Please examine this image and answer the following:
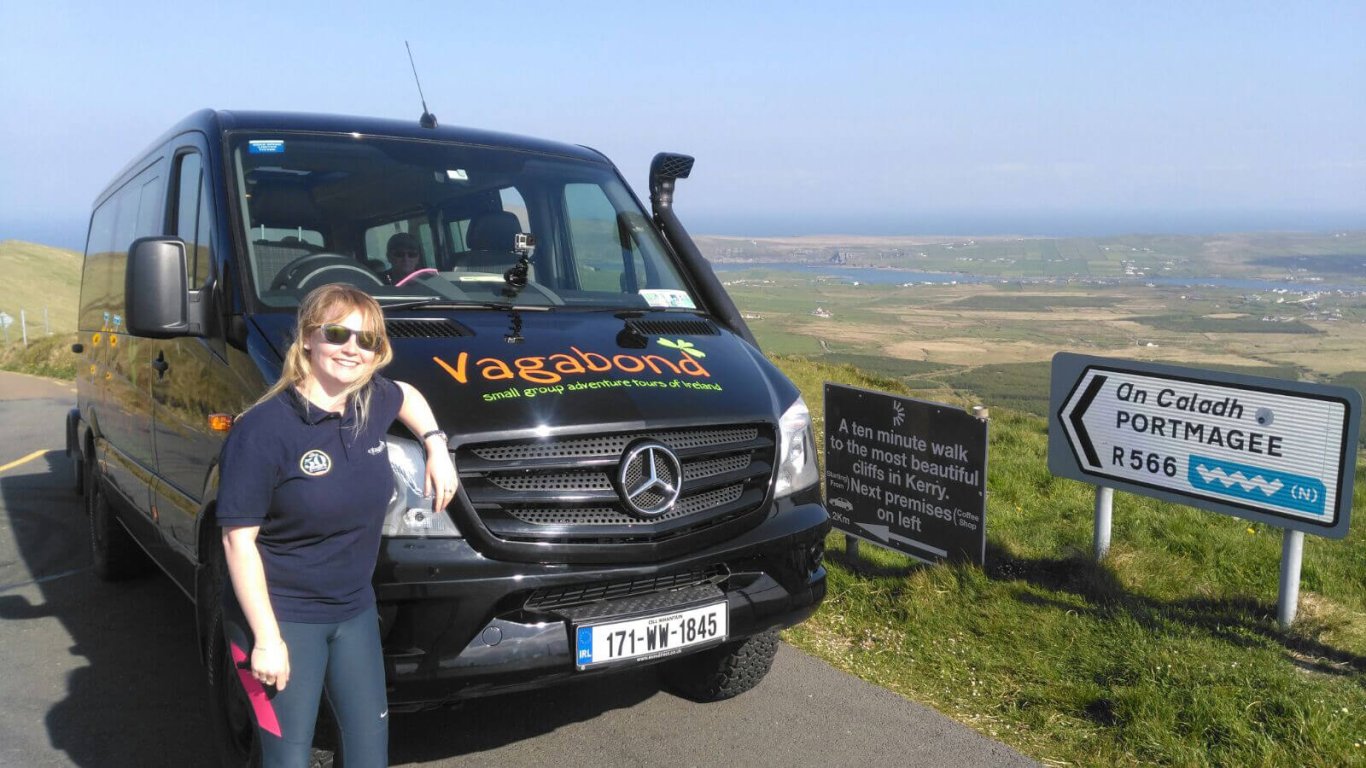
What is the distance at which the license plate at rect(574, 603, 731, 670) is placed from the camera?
3.27 metres

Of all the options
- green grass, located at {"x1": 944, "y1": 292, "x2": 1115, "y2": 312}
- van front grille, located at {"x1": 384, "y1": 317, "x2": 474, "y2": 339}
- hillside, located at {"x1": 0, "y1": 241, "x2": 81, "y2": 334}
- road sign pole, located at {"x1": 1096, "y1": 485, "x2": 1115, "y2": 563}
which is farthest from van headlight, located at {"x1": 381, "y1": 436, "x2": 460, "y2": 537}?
hillside, located at {"x1": 0, "y1": 241, "x2": 81, "y2": 334}

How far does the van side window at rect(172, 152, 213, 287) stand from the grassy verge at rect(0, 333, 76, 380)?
69.4 ft

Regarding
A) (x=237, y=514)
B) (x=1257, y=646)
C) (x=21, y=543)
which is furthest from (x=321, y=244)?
(x=21, y=543)

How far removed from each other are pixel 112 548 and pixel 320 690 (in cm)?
421

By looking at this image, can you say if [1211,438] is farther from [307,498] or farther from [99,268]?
[99,268]

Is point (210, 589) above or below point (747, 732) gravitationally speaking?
above

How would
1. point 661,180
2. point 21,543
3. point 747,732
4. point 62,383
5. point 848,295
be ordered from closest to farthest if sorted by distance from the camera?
point 747,732 → point 661,180 → point 21,543 → point 62,383 → point 848,295

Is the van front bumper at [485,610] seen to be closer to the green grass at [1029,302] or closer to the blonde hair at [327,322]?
the blonde hair at [327,322]

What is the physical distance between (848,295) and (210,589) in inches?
2434

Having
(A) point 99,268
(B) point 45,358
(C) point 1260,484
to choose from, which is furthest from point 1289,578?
(B) point 45,358

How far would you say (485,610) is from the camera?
3.13 m

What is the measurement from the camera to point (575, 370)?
11.9 feet

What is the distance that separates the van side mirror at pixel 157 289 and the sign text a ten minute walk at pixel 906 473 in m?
3.44

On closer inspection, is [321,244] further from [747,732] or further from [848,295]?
[848,295]
